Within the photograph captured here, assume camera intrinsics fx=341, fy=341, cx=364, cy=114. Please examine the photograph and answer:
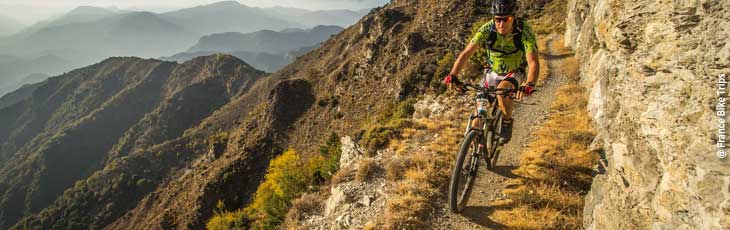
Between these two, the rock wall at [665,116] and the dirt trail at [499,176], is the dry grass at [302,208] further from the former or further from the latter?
the rock wall at [665,116]

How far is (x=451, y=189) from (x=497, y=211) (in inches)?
58.0

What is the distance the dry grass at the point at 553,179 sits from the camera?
675 cm

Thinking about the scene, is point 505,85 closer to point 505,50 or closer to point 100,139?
point 505,50

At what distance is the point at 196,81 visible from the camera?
196m

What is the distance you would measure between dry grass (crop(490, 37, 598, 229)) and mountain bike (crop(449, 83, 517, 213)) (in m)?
0.99

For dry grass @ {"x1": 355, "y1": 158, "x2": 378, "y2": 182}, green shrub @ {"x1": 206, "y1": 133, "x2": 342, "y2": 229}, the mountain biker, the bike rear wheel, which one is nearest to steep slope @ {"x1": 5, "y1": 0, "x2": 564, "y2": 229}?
green shrub @ {"x1": 206, "y1": 133, "x2": 342, "y2": 229}

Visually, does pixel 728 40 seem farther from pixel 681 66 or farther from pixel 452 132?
pixel 452 132

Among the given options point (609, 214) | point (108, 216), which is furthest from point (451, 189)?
point (108, 216)

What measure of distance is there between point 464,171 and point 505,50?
253 cm

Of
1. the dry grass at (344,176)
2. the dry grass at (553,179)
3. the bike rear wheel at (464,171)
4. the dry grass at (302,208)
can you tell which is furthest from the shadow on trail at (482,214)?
the dry grass at (302,208)

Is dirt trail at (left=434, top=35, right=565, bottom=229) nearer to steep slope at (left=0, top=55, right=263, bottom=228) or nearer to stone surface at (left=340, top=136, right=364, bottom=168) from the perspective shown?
stone surface at (left=340, top=136, right=364, bottom=168)

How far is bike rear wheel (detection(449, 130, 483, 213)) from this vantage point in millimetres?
6172

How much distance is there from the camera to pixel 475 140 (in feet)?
21.4

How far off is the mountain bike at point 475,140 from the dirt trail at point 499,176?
379 mm
